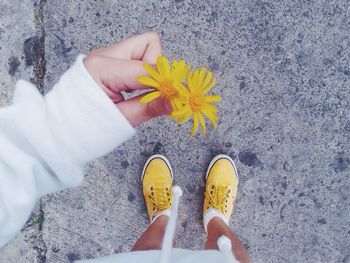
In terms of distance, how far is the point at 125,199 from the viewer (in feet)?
7.52

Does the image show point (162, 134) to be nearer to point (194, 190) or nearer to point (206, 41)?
point (194, 190)

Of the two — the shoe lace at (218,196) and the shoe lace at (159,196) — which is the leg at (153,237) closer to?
the shoe lace at (159,196)

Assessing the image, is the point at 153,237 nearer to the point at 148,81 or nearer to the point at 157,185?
the point at 157,185

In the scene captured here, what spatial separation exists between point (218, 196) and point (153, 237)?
364mm

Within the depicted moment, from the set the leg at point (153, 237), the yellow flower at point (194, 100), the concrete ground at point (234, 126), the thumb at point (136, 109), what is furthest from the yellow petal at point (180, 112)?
the concrete ground at point (234, 126)

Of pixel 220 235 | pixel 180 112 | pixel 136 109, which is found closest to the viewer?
pixel 180 112

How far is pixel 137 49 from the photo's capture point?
4.69 ft

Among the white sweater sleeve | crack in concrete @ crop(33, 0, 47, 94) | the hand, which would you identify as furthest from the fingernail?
crack in concrete @ crop(33, 0, 47, 94)

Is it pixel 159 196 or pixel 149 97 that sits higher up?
pixel 149 97

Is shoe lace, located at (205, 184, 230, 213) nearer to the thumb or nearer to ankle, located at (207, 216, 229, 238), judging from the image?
ankle, located at (207, 216, 229, 238)

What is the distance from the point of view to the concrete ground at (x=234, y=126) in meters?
2.19

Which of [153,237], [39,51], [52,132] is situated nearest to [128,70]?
[52,132]

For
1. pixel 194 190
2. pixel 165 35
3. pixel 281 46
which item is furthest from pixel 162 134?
pixel 281 46

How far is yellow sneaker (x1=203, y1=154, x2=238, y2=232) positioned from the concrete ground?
47 mm
